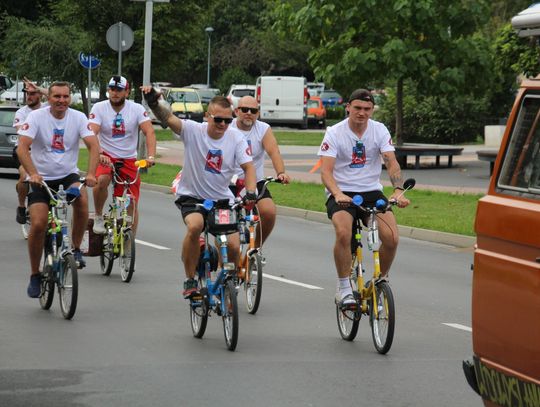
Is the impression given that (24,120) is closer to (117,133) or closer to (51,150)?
(117,133)

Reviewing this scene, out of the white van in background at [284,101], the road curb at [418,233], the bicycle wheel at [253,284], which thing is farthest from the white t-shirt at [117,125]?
the white van in background at [284,101]

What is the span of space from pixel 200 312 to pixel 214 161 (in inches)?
43.9

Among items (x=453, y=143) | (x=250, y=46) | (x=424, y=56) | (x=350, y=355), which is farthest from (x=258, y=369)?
(x=250, y=46)

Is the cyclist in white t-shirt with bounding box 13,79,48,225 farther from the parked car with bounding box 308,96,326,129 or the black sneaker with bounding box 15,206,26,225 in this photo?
the parked car with bounding box 308,96,326,129

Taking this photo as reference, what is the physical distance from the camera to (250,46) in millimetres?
88812

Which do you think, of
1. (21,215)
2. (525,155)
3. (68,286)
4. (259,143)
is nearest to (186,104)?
(21,215)

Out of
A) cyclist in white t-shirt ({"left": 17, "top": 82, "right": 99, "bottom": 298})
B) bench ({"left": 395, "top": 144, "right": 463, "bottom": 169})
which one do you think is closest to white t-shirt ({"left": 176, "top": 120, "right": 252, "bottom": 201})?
cyclist in white t-shirt ({"left": 17, "top": 82, "right": 99, "bottom": 298})

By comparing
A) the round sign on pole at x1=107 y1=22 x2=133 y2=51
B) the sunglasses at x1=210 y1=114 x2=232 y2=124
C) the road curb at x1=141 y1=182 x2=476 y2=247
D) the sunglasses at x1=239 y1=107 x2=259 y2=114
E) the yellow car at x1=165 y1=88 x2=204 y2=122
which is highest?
the round sign on pole at x1=107 y1=22 x2=133 y2=51

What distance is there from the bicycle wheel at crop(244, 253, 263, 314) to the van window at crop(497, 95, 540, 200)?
5.28 m

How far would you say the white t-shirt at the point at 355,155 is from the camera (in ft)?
32.6

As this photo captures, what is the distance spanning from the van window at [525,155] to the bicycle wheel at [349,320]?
3.82 m

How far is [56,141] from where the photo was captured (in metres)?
11.4

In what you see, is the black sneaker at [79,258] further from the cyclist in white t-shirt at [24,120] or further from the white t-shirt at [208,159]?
the cyclist in white t-shirt at [24,120]

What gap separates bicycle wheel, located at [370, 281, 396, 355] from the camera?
9.14 metres
